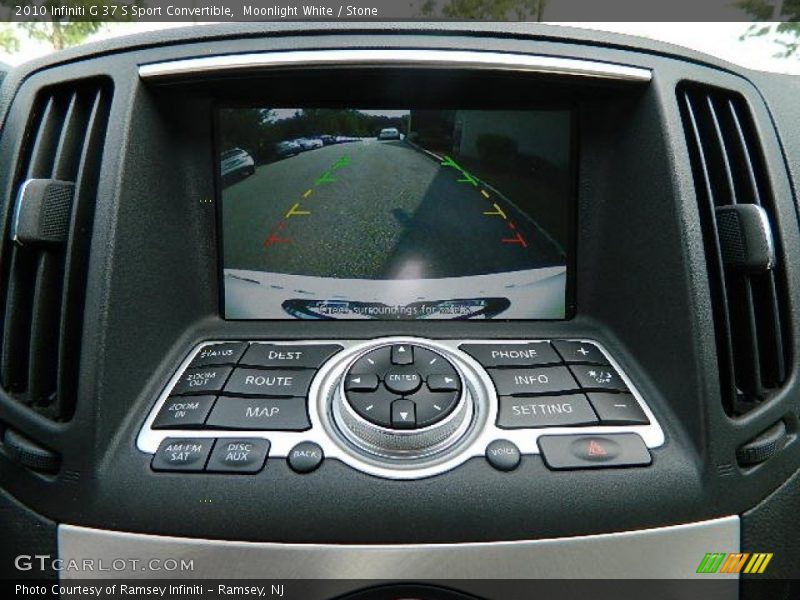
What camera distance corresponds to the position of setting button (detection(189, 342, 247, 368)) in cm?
143

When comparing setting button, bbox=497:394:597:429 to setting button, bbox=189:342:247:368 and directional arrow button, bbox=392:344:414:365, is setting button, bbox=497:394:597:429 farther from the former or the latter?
setting button, bbox=189:342:247:368

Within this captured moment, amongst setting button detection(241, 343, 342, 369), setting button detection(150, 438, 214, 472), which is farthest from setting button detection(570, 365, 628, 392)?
setting button detection(150, 438, 214, 472)

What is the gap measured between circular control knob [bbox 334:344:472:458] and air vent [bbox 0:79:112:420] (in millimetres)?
604

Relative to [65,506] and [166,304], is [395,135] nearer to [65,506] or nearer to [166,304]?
[166,304]

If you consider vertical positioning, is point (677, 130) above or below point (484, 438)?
above

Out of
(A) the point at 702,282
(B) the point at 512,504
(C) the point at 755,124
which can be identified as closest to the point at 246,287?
(B) the point at 512,504

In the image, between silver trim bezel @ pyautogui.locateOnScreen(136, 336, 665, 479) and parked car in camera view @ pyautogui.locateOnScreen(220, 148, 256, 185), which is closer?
silver trim bezel @ pyautogui.locateOnScreen(136, 336, 665, 479)

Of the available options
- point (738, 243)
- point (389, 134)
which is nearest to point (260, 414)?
point (389, 134)

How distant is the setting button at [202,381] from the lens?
1.34m

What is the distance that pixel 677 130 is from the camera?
133 cm

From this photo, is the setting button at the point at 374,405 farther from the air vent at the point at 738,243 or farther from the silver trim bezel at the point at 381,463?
the air vent at the point at 738,243

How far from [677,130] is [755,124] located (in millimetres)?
244

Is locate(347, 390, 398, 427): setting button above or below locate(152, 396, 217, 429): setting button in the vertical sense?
above

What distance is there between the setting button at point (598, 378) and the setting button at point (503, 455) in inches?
10.1
